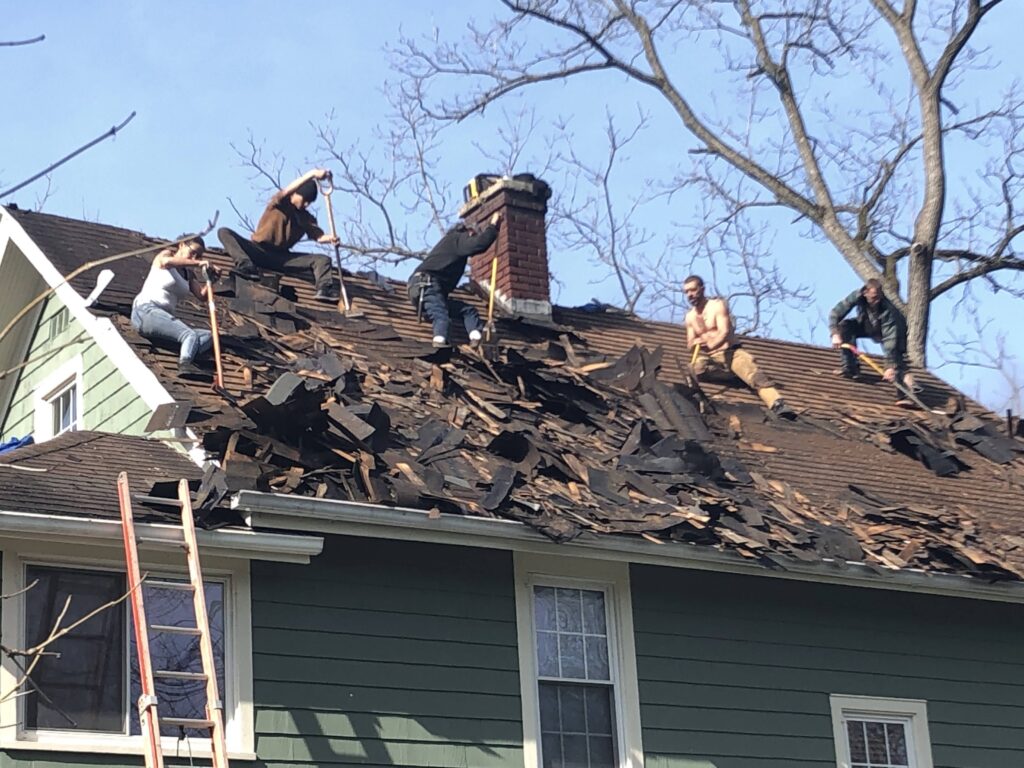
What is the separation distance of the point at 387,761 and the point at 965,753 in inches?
185

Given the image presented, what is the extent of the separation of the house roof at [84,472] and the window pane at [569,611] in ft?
8.44

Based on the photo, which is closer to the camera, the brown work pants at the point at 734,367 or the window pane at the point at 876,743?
the window pane at the point at 876,743

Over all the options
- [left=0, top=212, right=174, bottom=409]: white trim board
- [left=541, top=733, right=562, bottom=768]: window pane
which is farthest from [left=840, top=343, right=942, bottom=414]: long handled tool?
[left=0, top=212, right=174, bottom=409]: white trim board

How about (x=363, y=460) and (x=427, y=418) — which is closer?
(x=363, y=460)

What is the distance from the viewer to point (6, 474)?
388 inches

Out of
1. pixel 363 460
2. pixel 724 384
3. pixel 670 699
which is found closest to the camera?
pixel 363 460

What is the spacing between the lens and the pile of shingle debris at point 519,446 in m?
10.7

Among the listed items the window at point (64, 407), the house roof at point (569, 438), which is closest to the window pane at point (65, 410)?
the window at point (64, 407)

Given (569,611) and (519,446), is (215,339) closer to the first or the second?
(519,446)

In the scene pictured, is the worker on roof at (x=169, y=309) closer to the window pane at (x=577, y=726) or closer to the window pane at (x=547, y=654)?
the window pane at (x=547, y=654)

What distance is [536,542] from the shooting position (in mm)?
10898

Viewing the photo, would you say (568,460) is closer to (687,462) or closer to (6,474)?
(687,462)

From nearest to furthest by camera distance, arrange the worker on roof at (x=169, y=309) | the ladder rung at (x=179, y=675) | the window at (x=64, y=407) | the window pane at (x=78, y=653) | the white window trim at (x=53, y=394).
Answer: the ladder rung at (x=179, y=675) → the window pane at (x=78, y=653) → the worker on roof at (x=169, y=309) → the white window trim at (x=53, y=394) → the window at (x=64, y=407)

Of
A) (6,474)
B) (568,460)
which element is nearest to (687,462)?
(568,460)
